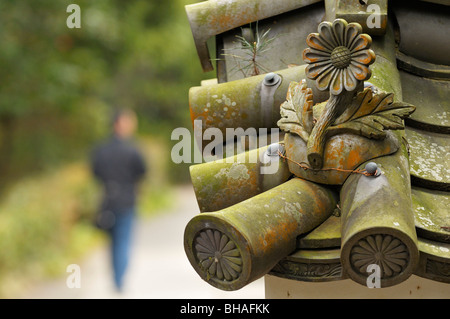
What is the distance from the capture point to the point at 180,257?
37.0 ft

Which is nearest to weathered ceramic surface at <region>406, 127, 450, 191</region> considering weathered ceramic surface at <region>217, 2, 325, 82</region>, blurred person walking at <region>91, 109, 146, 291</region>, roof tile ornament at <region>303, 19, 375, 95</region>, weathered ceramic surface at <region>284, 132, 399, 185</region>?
weathered ceramic surface at <region>284, 132, 399, 185</region>

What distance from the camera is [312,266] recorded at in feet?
8.91

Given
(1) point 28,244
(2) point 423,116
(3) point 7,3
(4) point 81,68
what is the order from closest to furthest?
(2) point 423,116 < (1) point 28,244 < (3) point 7,3 < (4) point 81,68

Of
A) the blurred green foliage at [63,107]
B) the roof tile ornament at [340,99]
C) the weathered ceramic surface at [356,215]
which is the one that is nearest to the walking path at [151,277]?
the blurred green foliage at [63,107]

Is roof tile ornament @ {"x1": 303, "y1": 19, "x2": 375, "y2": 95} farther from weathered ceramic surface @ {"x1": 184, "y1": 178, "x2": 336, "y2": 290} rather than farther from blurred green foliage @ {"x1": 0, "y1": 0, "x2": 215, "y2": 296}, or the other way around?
blurred green foliage @ {"x1": 0, "y1": 0, "x2": 215, "y2": 296}

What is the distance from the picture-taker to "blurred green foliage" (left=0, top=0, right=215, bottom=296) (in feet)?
34.3

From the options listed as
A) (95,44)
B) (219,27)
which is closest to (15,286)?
(95,44)

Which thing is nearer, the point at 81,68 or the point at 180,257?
the point at 180,257

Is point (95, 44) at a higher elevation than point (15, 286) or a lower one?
higher

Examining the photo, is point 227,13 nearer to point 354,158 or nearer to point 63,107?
point 354,158
